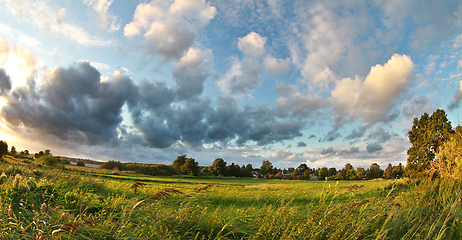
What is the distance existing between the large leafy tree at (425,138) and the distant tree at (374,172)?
88697mm

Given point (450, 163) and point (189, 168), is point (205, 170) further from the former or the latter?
point (450, 163)

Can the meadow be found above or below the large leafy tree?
below

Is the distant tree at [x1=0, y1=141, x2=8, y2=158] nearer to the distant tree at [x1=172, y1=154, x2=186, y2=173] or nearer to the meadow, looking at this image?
the meadow

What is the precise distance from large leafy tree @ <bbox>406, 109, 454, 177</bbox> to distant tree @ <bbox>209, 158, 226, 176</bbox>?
48443mm

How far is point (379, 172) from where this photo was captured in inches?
4161

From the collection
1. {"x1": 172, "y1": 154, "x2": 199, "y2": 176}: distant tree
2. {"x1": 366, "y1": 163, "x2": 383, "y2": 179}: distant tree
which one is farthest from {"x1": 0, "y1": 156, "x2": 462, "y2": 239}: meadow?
{"x1": 366, "y1": 163, "x2": 383, "y2": 179}: distant tree

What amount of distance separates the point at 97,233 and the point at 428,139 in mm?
37502

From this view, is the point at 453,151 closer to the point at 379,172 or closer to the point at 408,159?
the point at 408,159

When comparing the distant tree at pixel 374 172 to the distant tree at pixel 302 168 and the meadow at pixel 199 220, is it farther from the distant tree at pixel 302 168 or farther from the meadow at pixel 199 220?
the meadow at pixel 199 220

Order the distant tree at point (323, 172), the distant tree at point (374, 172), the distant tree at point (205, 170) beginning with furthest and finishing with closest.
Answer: the distant tree at point (374, 172) < the distant tree at point (323, 172) < the distant tree at point (205, 170)

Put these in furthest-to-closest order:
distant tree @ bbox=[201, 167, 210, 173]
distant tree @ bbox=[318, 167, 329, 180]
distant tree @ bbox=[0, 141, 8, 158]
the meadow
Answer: distant tree @ bbox=[318, 167, 329, 180]
distant tree @ bbox=[201, 167, 210, 173]
distant tree @ bbox=[0, 141, 8, 158]
the meadow

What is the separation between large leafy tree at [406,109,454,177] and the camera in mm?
26766

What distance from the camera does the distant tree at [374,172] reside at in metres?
103

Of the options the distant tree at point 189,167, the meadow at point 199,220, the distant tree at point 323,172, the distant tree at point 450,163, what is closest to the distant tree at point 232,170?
the distant tree at point 189,167
